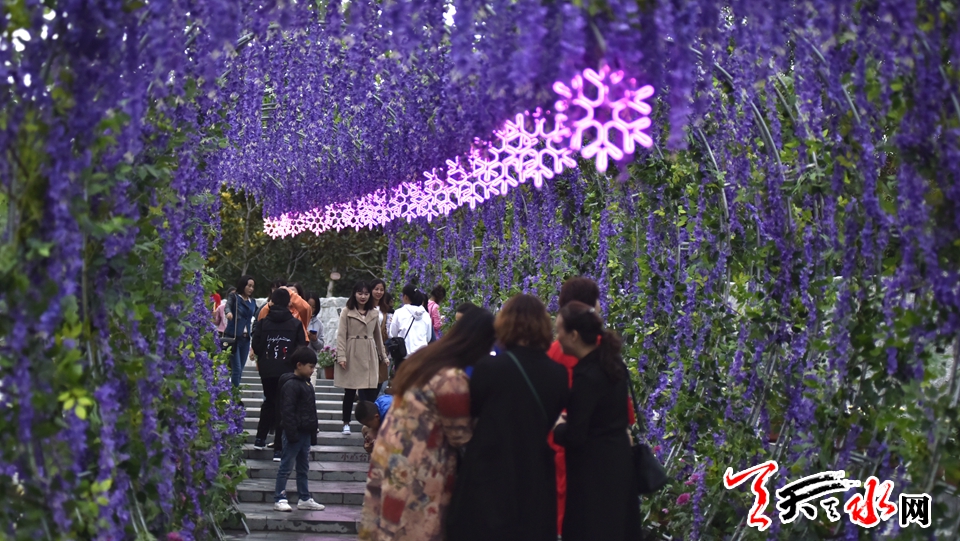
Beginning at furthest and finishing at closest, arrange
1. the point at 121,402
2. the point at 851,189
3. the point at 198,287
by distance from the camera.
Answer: the point at 198,287
the point at 851,189
the point at 121,402

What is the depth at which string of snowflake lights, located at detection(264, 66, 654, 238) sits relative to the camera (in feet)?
11.9

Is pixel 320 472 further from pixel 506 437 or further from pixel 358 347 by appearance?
pixel 506 437

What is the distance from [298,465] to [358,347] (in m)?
2.04

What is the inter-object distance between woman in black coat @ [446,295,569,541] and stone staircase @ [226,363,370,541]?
3010 millimetres

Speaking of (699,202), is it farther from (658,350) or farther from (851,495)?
(851,495)

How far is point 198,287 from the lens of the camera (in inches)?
246

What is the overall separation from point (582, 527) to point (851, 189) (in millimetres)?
1750

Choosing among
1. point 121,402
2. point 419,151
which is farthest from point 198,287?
point 419,151

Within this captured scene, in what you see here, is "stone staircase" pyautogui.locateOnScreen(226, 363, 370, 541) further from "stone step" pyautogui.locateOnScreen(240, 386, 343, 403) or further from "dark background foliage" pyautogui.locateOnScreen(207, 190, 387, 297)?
"dark background foliage" pyautogui.locateOnScreen(207, 190, 387, 297)

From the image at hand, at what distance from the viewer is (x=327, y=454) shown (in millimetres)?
9156

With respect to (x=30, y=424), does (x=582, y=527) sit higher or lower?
lower

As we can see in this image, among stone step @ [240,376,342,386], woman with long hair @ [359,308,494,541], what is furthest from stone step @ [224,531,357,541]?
stone step @ [240,376,342,386]

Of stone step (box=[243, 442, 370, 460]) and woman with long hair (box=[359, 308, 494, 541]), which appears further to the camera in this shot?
stone step (box=[243, 442, 370, 460])

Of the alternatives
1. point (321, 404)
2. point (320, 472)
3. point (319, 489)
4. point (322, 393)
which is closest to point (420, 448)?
point (319, 489)
